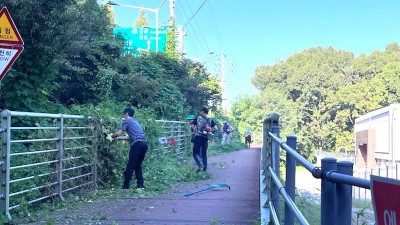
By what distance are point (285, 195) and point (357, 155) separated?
51614mm

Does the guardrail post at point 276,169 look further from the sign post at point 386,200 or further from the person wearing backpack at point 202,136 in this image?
the person wearing backpack at point 202,136

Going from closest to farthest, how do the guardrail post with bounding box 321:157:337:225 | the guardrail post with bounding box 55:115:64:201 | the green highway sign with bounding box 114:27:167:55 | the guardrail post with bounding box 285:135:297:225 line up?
the guardrail post with bounding box 321:157:337:225
the guardrail post with bounding box 285:135:297:225
the guardrail post with bounding box 55:115:64:201
the green highway sign with bounding box 114:27:167:55

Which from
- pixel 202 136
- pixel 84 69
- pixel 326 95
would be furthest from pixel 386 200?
pixel 326 95

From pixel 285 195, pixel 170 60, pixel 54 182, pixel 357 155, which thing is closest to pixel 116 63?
pixel 170 60

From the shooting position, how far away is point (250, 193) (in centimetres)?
1013

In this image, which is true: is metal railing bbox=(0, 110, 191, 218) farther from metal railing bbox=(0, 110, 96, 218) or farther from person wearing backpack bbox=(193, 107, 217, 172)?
person wearing backpack bbox=(193, 107, 217, 172)

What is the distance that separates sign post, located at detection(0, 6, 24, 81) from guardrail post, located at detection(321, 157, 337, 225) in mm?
5709

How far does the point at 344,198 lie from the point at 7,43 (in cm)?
607

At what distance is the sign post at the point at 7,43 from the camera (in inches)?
276

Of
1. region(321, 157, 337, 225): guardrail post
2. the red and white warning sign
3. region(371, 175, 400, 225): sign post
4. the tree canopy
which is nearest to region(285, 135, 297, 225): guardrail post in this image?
region(321, 157, 337, 225): guardrail post

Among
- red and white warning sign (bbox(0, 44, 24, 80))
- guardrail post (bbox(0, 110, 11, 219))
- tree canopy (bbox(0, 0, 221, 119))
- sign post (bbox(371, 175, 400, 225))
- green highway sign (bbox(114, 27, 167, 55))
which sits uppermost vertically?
green highway sign (bbox(114, 27, 167, 55))

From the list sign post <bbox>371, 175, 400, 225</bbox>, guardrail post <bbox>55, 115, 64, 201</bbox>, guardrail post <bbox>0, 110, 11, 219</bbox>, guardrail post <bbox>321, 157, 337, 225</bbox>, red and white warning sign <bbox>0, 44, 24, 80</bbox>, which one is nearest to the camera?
sign post <bbox>371, 175, 400, 225</bbox>

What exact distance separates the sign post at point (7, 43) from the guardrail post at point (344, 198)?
5.86 metres

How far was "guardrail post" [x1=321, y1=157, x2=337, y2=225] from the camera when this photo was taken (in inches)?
93.0
